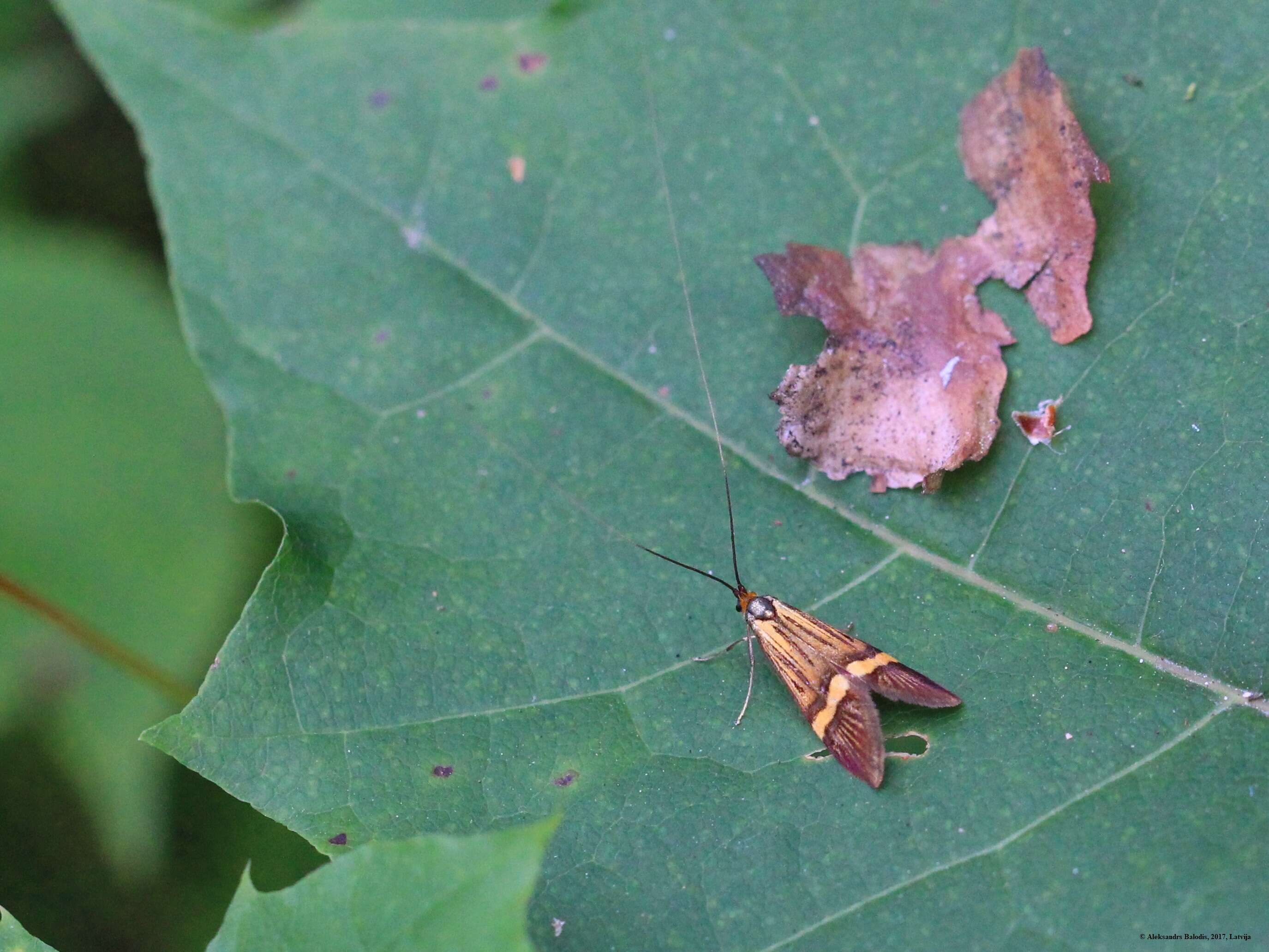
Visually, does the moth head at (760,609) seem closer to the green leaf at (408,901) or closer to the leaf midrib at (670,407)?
the leaf midrib at (670,407)

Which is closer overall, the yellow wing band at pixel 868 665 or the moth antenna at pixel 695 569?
the yellow wing band at pixel 868 665

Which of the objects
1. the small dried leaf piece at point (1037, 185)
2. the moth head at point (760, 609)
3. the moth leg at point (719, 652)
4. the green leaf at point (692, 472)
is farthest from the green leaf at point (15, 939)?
the small dried leaf piece at point (1037, 185)

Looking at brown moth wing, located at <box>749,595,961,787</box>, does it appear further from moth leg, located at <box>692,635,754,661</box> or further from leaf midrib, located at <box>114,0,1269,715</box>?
leaf midrib, located at <box>114,0,1269,715</box>

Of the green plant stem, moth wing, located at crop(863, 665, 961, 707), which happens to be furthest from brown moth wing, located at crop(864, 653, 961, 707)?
the green plant stem

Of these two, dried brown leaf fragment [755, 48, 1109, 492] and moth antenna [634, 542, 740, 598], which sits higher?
dried brown leaf fragment [755, 48, 1109, 492]

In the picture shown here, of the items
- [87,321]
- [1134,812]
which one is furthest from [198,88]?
[1134,812]

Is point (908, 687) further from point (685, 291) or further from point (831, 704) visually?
point (685, 291)
